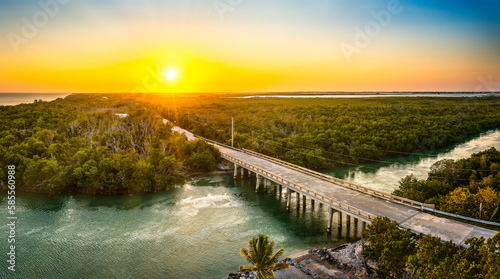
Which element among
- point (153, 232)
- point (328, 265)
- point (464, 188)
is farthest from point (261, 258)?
point (464, 188)

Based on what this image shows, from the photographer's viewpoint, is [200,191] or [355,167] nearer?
[200,191]

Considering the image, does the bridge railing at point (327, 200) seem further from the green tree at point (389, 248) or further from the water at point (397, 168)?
the water at point (397, 168)

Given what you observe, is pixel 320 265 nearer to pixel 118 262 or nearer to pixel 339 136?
pixel 118 262

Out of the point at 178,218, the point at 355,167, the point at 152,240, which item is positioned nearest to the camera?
the point at 152,240

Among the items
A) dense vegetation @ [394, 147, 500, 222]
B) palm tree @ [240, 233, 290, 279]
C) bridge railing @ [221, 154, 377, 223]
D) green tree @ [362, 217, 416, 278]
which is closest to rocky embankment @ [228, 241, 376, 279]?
green tree @ [362, 217, 416, 278]

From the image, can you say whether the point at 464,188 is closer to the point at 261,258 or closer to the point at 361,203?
the point at 361,203

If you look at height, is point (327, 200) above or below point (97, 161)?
below

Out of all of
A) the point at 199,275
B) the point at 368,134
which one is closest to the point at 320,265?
the point at 199,275

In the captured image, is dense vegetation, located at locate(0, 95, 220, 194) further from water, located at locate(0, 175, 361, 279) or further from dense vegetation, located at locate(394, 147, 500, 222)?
dense vegetation, located at locate(394, 147, 500, 222)
